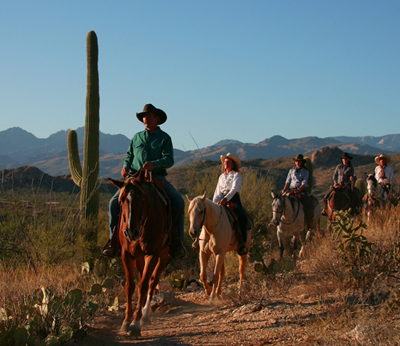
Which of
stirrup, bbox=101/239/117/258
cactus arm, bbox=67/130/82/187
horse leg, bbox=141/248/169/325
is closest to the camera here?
horse leg, bbox=141/248/169/325

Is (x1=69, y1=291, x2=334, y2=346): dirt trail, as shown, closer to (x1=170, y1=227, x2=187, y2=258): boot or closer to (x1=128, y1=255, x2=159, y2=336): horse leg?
(x1=128, y1=255, x2=159, y2=336): horse leg

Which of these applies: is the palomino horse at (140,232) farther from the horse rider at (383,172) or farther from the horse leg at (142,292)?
the horse rider at (383,172)

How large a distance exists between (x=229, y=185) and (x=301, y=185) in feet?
12.6

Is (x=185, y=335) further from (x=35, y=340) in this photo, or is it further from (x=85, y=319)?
(x=35, y=340)

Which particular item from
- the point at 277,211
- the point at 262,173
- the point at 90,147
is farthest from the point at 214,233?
the point at 262,173

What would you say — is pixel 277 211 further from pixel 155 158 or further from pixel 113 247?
pixel 113 247

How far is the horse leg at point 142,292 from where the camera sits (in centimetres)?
610

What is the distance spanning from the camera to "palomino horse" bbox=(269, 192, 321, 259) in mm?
11141

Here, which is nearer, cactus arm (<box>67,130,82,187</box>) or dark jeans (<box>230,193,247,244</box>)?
dark jeans (<box>230,193,247,244</box>)

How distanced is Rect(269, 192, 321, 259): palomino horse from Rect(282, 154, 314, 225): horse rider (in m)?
0.20

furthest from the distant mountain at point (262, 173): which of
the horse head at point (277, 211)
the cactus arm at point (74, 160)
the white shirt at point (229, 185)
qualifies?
the white shirt at point (229, 185)

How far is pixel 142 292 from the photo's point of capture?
20.4 ft

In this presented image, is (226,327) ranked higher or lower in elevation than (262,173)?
lower

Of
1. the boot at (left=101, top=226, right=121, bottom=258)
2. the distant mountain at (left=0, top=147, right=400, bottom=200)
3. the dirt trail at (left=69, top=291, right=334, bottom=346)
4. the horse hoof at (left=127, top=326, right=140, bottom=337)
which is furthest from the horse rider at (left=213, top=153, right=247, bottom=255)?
the distant mountain at (left=0, top=147, right=400, bottom=200)
